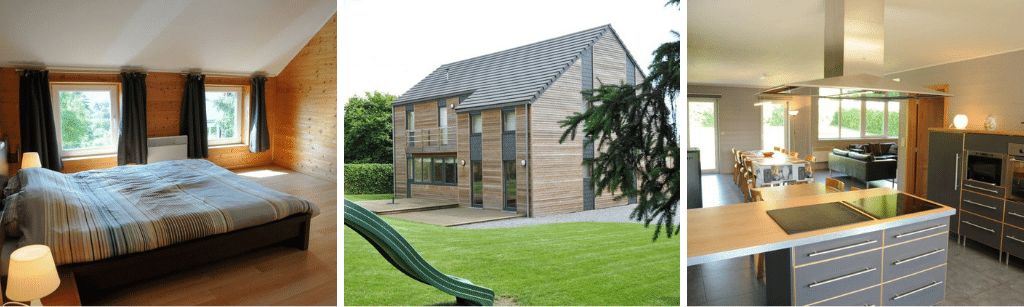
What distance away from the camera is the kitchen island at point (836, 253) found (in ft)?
6.32

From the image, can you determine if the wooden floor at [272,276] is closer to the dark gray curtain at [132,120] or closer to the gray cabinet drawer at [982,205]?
the dark gray curtain at [132,120]

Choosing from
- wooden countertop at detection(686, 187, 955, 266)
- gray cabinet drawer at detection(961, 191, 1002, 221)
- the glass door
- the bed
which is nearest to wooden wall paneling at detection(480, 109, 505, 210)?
wooden countertop at detection(686, 187, 955, 266)

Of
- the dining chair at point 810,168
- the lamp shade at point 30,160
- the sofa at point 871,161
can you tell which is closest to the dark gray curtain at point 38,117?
the lamp shade at point 30,160

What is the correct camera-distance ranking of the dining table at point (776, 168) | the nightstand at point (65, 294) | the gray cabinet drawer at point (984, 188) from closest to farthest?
1. the nightstand at point (65, 294)
2. the gray cabinet drawer at point (984, 188)
3. the dining table at point (776, 168)

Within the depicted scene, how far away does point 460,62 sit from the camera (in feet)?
6.69

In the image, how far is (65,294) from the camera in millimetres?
1627

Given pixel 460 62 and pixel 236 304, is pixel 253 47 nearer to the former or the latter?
pixel 460 62

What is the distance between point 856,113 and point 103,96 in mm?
5893

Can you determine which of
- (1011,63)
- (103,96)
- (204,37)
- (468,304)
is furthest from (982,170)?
(103,96)

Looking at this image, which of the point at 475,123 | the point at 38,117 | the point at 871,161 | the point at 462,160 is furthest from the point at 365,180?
the point at 871,161

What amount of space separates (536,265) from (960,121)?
13.6 ft

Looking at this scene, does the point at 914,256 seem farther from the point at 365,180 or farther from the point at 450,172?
the point at 365,180

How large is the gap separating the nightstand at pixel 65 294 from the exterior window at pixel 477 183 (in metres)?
1.41

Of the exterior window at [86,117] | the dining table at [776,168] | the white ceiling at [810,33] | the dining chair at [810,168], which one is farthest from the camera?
the dining chair at [810,168]
